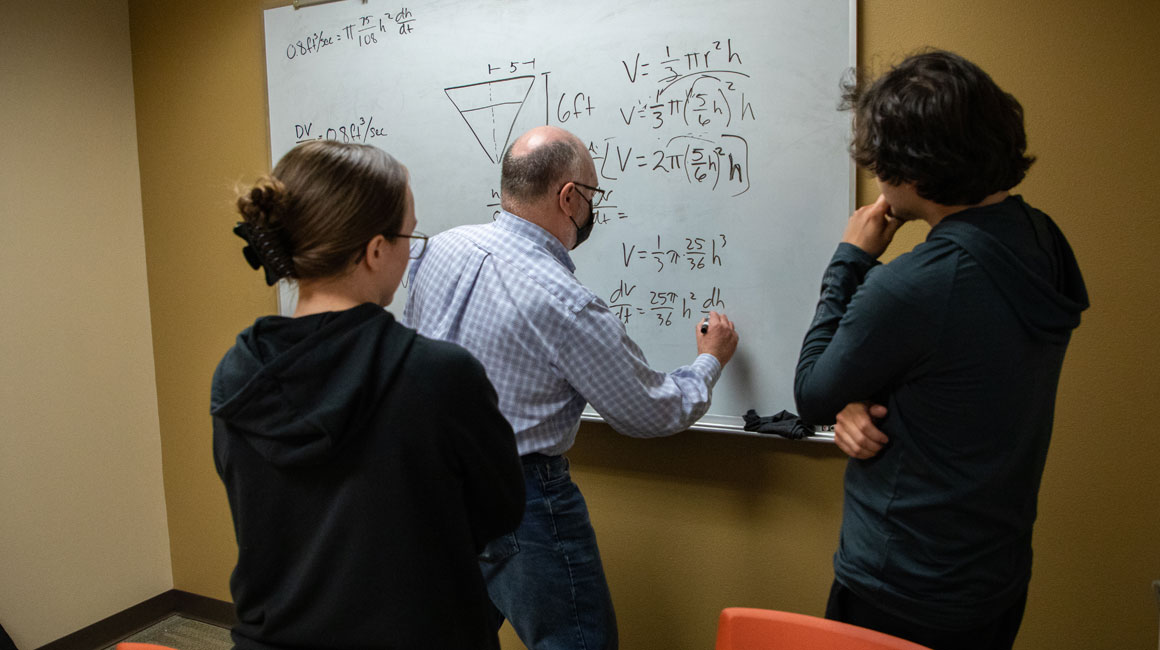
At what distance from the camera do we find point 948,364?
3.36ft

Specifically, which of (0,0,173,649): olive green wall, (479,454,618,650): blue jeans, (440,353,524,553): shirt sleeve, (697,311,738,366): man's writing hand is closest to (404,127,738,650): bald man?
(479,454,618,650): blue jeans

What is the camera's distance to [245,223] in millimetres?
966

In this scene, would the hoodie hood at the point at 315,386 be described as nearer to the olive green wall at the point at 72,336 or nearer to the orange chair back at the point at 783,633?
the orange chair back at the point at 783,633

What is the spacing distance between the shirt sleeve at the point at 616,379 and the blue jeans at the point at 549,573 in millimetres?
188

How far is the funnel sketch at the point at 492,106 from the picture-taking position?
2.11 m

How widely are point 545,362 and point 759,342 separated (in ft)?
2.21

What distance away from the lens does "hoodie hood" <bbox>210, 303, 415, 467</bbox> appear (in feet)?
2.85

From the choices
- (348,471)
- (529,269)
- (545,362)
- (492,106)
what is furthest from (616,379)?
(492,106)

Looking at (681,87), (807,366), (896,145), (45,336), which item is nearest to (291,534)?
(807,366)

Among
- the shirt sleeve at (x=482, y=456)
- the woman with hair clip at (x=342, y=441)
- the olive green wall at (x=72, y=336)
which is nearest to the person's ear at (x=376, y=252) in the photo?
the woman with hair clip at (x=342, y=441)

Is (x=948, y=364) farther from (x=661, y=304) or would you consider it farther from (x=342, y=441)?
(x=661, y=304)

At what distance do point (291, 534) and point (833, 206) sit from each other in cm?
139

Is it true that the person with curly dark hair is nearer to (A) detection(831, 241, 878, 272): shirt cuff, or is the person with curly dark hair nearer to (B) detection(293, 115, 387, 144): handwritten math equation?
(A) detection(831, 241, 878, 272): shirt cuff

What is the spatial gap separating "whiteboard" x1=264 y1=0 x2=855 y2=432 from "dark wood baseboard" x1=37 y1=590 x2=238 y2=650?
1.80m
